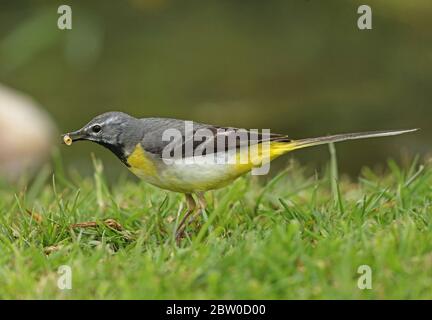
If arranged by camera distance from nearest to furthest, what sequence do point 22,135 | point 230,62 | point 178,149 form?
point 178,149 < point 22,135 < point 230,62

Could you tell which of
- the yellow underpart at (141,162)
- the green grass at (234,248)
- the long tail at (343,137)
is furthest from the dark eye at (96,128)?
the long tail at (343,137)

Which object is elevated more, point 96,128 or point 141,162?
point 96,128

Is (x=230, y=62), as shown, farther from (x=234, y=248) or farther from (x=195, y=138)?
(x=234, y=248)

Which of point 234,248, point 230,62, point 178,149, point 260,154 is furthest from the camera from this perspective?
point 230,62

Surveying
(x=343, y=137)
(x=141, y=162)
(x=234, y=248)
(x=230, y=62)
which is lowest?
(x=234, y=248)

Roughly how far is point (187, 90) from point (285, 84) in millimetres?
1324

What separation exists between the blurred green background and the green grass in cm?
462

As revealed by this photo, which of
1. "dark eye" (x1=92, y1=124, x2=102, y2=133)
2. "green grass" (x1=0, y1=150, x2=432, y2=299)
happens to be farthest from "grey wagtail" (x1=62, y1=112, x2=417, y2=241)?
"green grass" (x1=0, y1=150, x2=432, y2=299)

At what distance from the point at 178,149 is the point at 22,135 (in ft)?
18.3

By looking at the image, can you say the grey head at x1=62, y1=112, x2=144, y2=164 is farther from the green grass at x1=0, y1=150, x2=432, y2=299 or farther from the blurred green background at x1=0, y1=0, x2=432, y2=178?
the blurred green background at x1=0, y1=0, x2=432, y2=178

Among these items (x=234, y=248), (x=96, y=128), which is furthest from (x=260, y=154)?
(x=96, y=128)

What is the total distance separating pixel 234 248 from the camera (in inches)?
173

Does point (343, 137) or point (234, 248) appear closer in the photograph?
point (234, 248)

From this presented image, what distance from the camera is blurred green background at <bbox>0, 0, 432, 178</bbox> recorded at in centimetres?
1067
